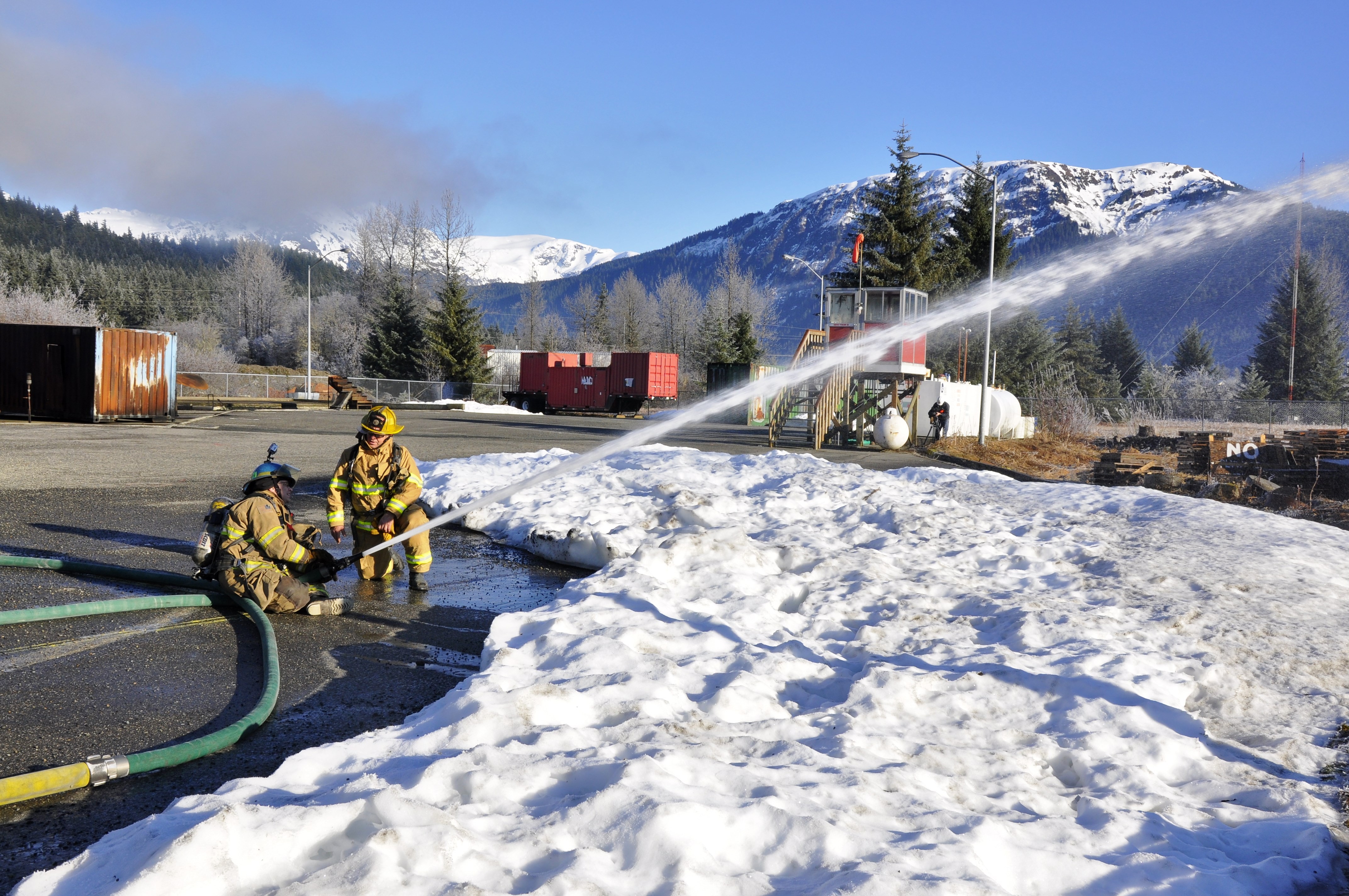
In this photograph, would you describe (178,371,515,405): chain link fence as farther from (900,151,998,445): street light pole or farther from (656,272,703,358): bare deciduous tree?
(656,272,703,358): bare deciduous tree

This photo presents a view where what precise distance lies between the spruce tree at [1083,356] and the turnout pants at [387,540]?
5073 cm

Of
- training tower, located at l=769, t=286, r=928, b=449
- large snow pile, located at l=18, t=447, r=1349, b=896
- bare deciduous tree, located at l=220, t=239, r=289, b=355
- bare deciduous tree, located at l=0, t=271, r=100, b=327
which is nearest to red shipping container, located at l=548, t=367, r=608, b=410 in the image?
training tower, located at l=769, t=286, r=928, b=449

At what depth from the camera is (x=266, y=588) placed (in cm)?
618

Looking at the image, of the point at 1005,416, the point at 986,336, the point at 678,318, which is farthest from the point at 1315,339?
the point at 678,318

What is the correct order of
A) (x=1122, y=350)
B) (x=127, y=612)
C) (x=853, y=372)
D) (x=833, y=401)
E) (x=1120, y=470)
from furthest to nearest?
(x=1122, y=350)
(x=853, y=372)
(x=833, y=401)
(x=1120, y=470)
(x=127, y=612)

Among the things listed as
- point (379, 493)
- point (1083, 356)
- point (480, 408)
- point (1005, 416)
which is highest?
point (1083, 356)

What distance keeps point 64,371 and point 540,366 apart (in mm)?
26505

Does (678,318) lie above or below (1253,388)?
above

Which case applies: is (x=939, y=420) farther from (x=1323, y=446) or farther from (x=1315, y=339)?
(x=1315, y=339)

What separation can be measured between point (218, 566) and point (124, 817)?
326 cm

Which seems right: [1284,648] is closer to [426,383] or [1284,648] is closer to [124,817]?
[124,817]

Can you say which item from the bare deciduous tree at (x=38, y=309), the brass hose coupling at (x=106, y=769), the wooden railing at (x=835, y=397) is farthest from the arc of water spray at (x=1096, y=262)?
the bare deciduous tree at (x=38, y=309)

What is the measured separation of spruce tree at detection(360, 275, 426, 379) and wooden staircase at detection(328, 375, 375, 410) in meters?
5.11

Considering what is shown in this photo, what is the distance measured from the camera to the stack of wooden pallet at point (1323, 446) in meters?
14.7
